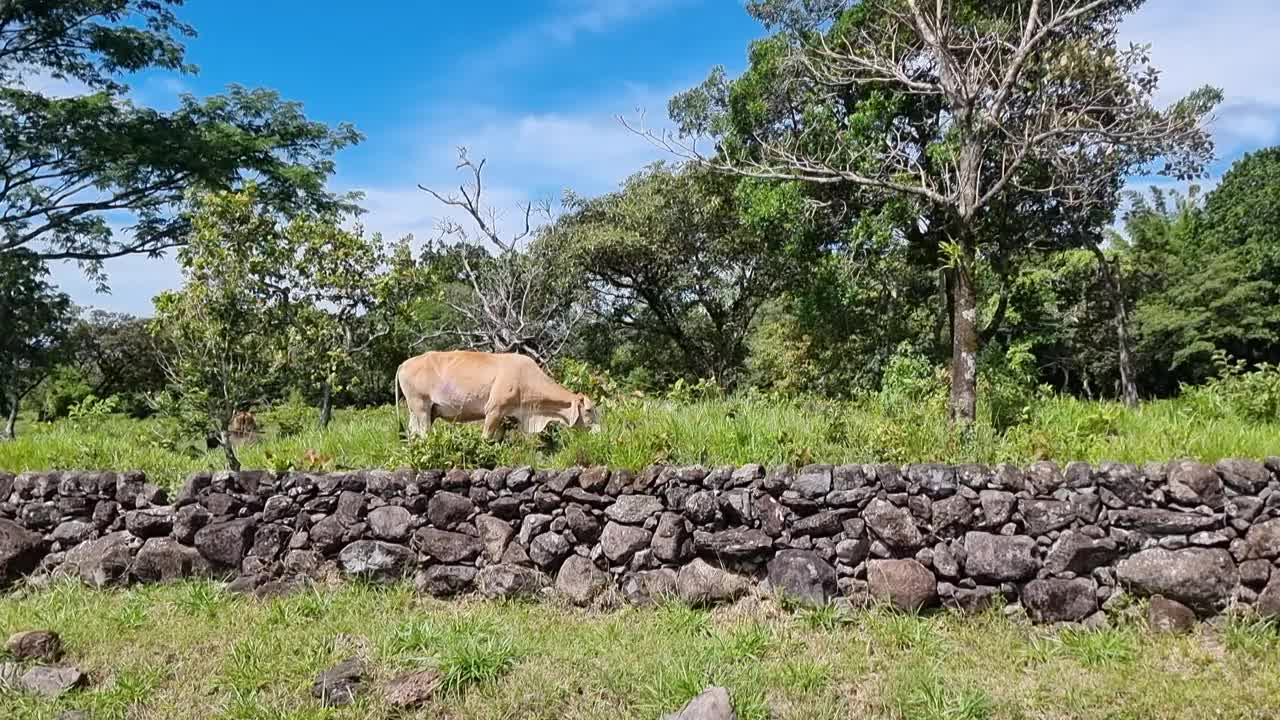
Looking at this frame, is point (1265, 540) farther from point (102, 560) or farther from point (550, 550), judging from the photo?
point (102, 560)

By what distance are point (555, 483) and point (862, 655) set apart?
2.96m

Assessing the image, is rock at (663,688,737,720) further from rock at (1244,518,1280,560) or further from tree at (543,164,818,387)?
tree at (543,164,818,387)

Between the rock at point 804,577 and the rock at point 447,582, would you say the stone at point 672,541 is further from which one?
the rock at point 447,582

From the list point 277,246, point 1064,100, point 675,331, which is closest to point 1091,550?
point 1064,100

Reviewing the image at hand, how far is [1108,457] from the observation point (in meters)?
7.09

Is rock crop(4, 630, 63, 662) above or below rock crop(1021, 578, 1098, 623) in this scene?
below

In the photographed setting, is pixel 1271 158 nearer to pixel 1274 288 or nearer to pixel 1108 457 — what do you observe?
pixel 1274 288

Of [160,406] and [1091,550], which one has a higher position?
[160,406]

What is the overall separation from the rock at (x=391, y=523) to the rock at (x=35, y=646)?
248cm

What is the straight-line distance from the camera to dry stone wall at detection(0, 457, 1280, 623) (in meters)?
6.43

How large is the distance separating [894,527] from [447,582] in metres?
3.80

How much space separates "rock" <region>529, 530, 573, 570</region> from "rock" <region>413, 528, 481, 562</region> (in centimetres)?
56

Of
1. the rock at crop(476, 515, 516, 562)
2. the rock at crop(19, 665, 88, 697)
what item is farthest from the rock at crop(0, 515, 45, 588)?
the rock at crop(476, 515, 516, 562)

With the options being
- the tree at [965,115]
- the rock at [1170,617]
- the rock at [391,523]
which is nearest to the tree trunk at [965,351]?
the tree at [965,115]
